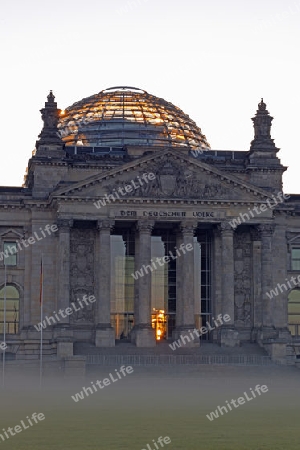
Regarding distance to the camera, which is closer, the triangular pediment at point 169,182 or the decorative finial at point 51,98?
the triangular pediment at point 169,182

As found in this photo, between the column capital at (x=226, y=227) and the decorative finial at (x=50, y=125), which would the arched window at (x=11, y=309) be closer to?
the decorative finial at (x=50, y=125)

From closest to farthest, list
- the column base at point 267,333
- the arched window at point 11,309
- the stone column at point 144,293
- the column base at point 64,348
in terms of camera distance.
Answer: the column base at point 64,348 → the stone column at point 144,293 → the column base at point 267,333 → the arched window at point 11,309

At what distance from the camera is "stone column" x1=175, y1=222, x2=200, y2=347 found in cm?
8731

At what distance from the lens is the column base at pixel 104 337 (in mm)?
86250

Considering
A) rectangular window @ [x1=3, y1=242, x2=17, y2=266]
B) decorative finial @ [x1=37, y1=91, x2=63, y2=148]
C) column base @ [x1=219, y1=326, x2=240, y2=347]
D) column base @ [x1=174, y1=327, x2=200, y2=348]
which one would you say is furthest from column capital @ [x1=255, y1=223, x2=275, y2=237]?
rectangular window @ [x1=3, y1=242, x2=17, y2=266]

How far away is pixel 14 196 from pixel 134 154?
1143 centimetres

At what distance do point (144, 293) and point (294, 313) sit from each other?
15.9 metres

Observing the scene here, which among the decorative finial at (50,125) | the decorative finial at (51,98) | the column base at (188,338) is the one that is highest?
the decorative finial at (51,98)

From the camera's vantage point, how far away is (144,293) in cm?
8700

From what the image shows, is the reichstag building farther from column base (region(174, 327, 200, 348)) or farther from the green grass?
the green grass

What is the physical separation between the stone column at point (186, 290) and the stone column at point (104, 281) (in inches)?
228

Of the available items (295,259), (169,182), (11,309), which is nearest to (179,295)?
(169,182)

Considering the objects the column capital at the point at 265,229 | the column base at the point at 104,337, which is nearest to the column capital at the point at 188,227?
the column capital at the point at 265,229

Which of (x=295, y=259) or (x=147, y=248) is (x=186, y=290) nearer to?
(x=147, y=248)
